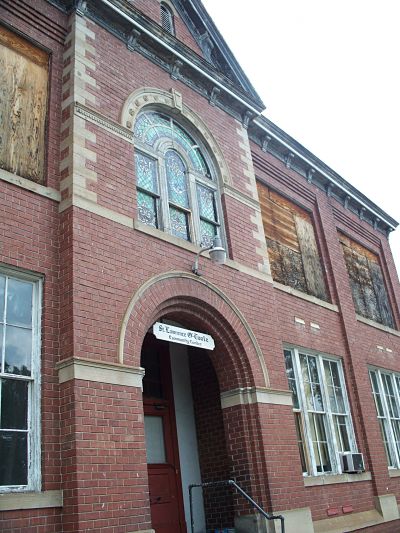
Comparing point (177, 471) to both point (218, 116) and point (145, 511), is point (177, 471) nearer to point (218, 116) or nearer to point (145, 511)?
point (145, 511)

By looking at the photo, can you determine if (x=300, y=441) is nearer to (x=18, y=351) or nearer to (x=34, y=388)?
(x=34, y=388)

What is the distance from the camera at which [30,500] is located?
599 cm

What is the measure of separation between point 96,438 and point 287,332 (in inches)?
214

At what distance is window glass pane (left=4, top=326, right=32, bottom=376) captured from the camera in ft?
21.5

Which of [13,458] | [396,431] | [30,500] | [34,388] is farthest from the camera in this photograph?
[396,431]

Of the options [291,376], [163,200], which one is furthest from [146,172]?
[291,376]

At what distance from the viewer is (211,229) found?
33.5 ft

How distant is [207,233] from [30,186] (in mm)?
3554

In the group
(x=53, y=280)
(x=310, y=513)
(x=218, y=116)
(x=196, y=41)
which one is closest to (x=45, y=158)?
(x=53, y=280)

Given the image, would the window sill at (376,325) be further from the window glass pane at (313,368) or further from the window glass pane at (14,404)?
the window glass pane at (14,404)

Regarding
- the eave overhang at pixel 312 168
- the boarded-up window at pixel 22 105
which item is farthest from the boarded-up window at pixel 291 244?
the boarded-up window at pixel 22 105

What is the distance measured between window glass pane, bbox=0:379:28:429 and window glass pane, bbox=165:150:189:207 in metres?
4.19

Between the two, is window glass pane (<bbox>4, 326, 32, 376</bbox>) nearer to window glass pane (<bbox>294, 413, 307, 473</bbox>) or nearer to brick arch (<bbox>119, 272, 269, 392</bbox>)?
brick arch (<bbox>119, 272, 269, 392</bbox>)

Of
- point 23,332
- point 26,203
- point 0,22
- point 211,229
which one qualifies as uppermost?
point 0,22
